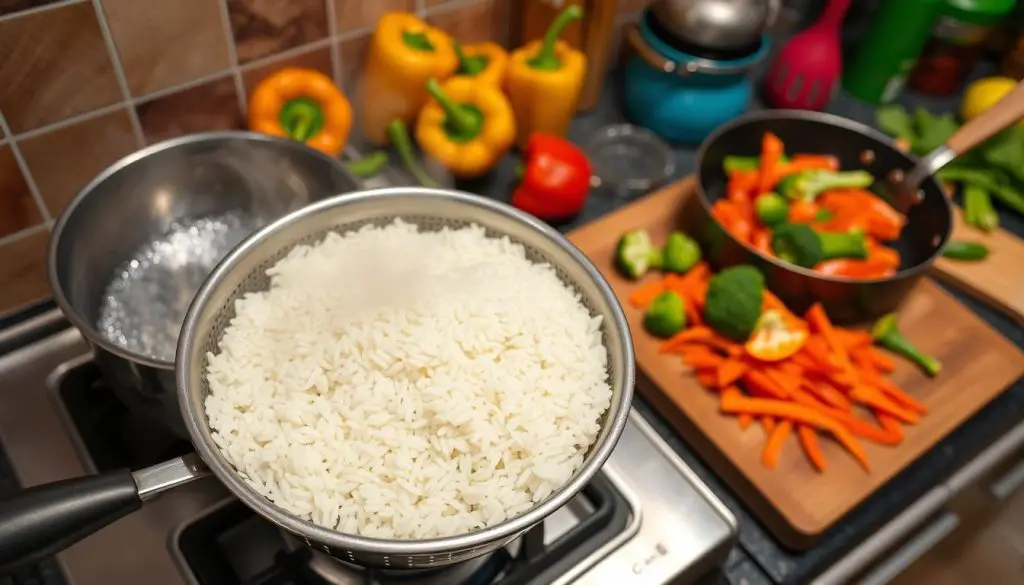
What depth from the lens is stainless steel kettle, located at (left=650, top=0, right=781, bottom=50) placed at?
3.82 ft

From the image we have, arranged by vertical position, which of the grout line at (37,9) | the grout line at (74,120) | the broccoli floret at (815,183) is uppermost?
the grout line at (37,9)

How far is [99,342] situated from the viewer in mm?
722

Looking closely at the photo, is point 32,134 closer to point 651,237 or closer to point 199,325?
point 199,325

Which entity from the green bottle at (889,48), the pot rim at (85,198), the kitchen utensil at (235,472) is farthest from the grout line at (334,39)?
the green bottle at (889,48)

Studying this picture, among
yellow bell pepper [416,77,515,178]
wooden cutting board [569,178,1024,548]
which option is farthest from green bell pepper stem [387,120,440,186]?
wooden cutting board [569,178,1024,548]

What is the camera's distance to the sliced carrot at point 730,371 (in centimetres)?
94

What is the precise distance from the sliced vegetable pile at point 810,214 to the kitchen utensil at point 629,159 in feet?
0.37

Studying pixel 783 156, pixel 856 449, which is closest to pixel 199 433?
pixel 856 449

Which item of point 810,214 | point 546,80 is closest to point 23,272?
point 546,80

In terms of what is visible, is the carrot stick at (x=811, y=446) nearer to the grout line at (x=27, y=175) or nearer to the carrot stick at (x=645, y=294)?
the carrot stick at (x=645, y=294)

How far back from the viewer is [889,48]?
4.50 ft

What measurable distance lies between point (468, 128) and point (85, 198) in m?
0.50

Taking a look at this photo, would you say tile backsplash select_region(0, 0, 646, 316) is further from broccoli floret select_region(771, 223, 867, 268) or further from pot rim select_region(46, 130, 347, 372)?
broccoli floret select_region(771, 223, 867, 268)

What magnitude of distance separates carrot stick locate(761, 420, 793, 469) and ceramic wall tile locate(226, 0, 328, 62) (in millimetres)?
787
